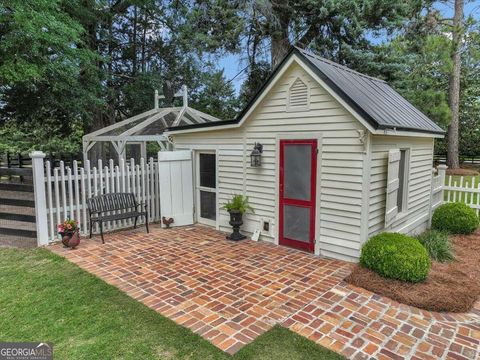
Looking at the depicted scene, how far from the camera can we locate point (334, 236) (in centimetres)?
540

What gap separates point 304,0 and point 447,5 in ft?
31.9

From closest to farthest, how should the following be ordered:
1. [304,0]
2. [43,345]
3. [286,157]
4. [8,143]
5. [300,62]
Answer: [43,345], [300,62], [286,157], [304,0], [8,143]

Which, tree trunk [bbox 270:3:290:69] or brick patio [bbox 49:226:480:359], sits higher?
tree trunk [bbox 270:3:290:69]

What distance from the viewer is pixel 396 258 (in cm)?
438

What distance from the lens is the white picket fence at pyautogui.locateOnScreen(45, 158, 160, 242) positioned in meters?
6.21

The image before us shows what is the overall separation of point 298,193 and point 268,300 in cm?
239

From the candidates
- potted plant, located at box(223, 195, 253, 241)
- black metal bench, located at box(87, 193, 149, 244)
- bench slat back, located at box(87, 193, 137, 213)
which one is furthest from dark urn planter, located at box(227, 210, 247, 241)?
bench slat back, located at box(87, 193, 137, 213)

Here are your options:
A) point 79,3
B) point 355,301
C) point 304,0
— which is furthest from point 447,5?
point 355,301

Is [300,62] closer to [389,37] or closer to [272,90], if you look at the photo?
[272,90]

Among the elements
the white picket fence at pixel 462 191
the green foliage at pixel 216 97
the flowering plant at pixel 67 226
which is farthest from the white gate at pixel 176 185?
the green foliage at pixel 216 97

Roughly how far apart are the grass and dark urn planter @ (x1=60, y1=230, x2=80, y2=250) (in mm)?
1256

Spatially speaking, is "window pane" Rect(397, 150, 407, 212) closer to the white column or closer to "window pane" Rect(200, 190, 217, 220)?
"window pane" Rect(200, 190, 217, 220)

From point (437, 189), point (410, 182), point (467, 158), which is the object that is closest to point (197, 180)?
point (410, 182)

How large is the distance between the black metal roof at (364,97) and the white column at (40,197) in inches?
130
